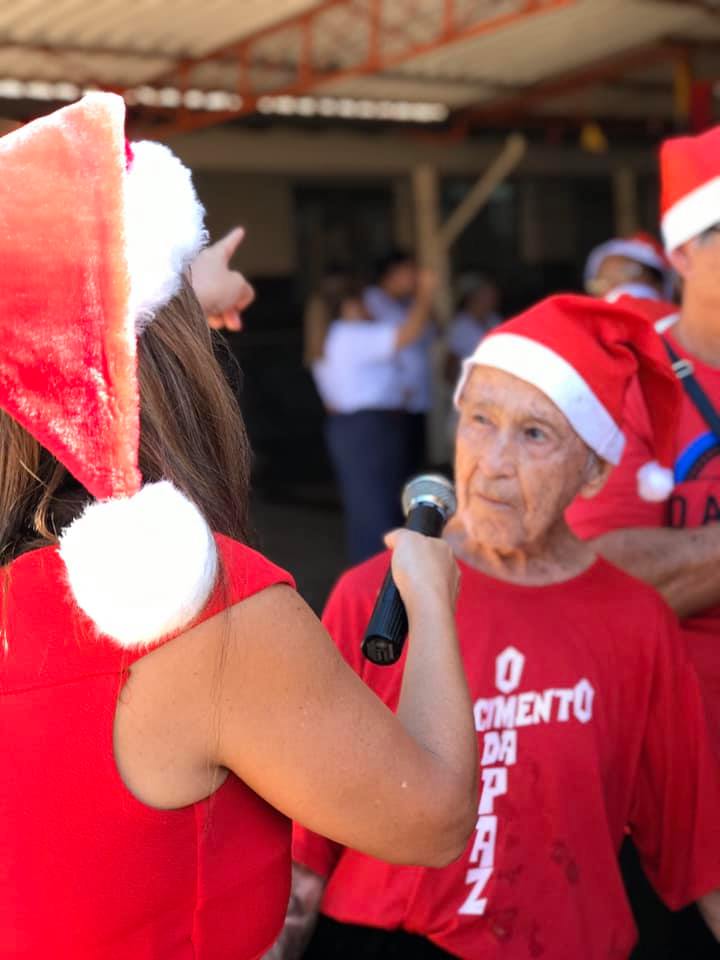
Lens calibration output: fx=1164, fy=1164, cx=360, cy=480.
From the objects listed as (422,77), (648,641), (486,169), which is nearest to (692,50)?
(422,77)

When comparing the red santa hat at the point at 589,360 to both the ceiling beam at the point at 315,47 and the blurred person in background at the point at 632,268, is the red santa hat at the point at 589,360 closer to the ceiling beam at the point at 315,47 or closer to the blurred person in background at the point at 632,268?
the blurred person in background at the point at 632,268

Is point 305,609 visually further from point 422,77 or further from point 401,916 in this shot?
point 422,77

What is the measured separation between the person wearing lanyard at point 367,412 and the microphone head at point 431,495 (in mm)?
5252

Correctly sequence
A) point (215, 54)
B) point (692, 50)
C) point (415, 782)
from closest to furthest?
point (415, 782) < point (215, 54) < point (692, 50)

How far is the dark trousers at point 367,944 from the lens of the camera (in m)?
1.71

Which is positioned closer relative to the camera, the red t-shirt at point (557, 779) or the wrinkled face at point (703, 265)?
the red t-shirt at point (557, 779)

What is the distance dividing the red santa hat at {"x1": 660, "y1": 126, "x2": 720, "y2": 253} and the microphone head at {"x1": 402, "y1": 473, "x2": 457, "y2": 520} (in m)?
0.98

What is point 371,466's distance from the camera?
6.96m

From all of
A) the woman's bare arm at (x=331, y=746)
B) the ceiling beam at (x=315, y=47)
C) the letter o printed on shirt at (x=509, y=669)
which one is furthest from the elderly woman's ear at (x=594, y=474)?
the ceiling beam at (x=315, y=47)

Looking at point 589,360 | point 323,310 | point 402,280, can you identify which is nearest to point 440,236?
point 402,280

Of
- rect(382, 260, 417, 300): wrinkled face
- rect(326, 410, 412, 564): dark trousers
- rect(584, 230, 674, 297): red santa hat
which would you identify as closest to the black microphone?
rect(584, 230, 674, 297): red santa hat

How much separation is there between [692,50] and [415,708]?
9.49 m

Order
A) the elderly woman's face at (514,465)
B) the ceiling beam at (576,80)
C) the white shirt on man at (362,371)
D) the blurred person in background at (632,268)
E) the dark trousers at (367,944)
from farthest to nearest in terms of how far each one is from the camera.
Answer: the ceiling beam at (576,80), the white shirt on man at (362,371), the blurred person in background at (632,268), the elderly woman's face at (514,465), the dark trousers at (367,944)

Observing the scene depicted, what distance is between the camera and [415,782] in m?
1.08
